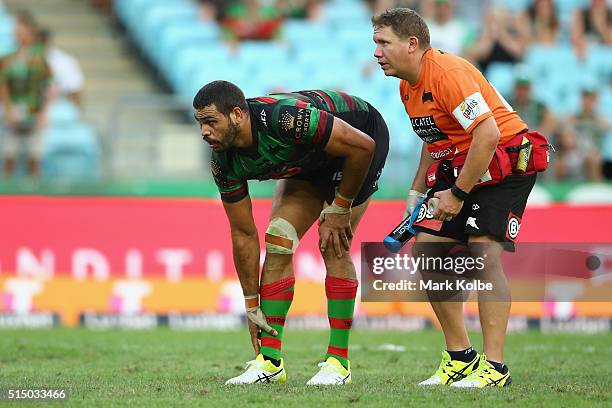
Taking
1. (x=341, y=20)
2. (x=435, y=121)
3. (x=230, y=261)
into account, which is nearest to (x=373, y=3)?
(x=341, y=20)

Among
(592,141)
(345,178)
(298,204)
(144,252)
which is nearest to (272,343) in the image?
(298,204)

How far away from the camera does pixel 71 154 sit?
1358 centimetres

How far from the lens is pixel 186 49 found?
56.5 feet

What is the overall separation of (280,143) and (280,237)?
0.65m

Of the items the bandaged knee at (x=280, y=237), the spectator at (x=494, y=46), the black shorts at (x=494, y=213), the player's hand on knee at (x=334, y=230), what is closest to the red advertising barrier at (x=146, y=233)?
the spectator at (x=494, y=46)

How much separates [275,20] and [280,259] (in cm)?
1062

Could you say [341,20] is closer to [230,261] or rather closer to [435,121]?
[230,261]

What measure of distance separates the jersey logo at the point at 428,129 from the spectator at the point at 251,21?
405 inches

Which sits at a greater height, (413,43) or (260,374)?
(413,43)

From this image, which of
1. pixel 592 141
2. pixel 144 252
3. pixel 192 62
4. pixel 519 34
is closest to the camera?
pixel 144 252

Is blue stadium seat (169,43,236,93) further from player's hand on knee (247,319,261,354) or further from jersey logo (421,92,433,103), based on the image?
jersey logo (421,92,433,103)

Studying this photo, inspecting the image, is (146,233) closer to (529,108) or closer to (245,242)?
(529,108)

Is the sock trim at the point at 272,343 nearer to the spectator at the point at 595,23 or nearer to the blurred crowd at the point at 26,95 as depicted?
the blurred crowd at the point at 26,95

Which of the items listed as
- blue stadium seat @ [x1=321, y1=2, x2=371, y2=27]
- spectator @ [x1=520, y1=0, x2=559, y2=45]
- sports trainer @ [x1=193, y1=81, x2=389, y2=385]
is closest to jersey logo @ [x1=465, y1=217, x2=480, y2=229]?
sports trainer @ [x1=193, y1=81, x2=389, y2=385]
